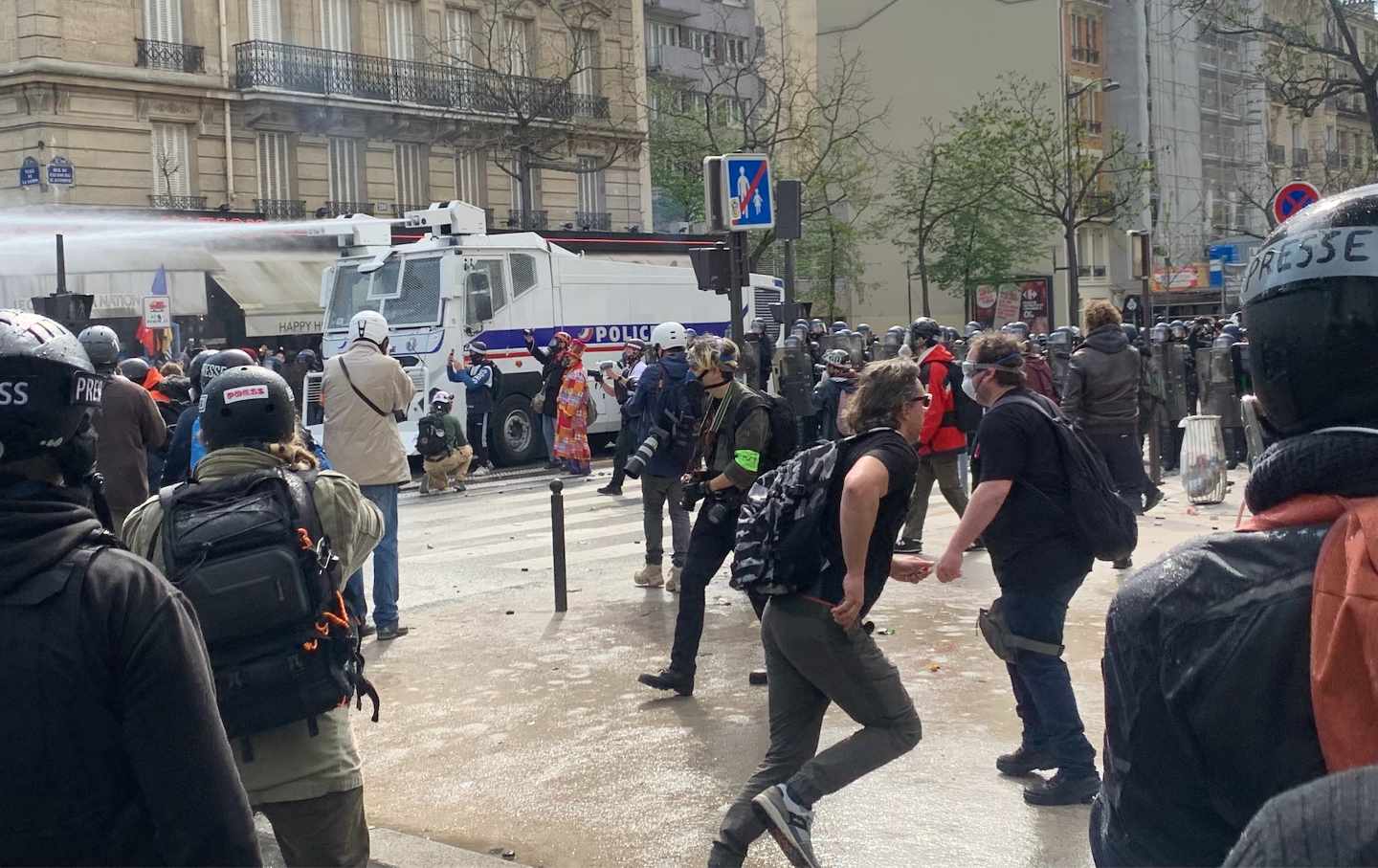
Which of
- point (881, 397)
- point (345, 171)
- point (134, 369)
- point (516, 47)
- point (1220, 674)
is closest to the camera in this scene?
point (1220, 674)

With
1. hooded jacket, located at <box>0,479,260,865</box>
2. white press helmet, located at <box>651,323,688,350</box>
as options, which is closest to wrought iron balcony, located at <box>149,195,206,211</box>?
white press helmet, located at <box>651,323,688,350</box>

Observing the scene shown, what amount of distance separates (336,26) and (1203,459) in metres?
27.0

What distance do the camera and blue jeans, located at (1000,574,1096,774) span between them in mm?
3740

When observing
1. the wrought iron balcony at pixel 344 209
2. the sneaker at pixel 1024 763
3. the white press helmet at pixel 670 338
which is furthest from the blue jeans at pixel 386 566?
the wrought iron balcony at pixel 344 209

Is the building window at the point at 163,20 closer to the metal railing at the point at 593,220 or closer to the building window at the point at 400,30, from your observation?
the building window at the point at 400,30

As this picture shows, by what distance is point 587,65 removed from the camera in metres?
40.4

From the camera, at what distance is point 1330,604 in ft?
5.00

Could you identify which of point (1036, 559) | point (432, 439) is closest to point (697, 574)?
point (1036, 559)

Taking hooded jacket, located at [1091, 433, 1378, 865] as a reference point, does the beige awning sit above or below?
above

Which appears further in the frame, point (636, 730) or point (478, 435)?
point (478, 435)

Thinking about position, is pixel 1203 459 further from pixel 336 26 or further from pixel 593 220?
pixel 593 220

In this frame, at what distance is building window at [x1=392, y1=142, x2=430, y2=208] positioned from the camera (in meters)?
36.3

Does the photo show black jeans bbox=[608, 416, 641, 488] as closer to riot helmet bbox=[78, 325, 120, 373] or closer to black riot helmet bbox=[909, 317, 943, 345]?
black riot helmet bbox=[909, 317, 943, 345]

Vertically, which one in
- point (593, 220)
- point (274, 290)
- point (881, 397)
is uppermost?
point (593, 220)
